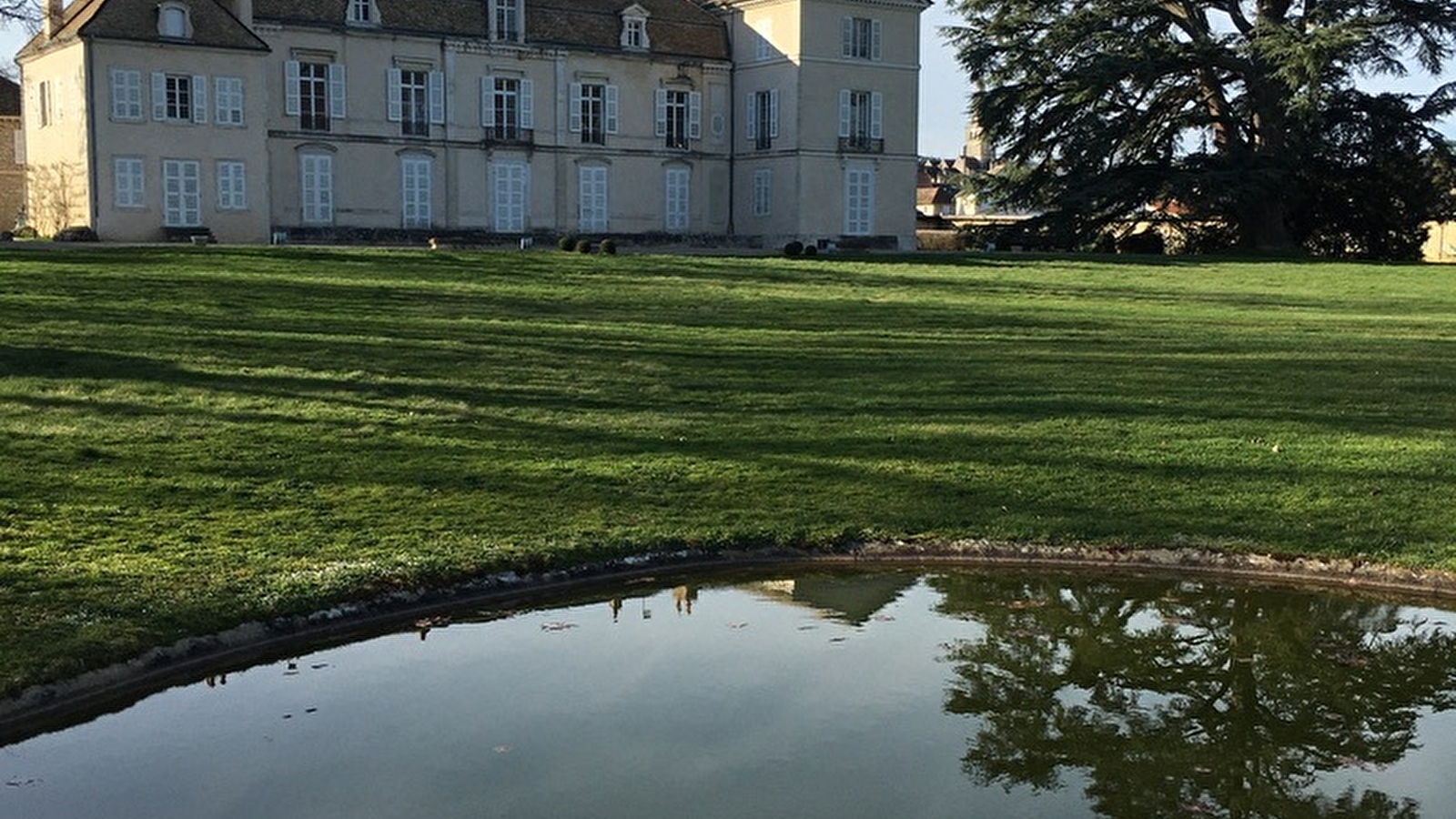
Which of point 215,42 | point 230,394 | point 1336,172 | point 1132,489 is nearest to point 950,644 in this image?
point 1132,489

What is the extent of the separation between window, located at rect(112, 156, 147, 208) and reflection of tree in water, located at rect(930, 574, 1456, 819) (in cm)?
2809

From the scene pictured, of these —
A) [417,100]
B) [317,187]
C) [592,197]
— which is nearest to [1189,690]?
[317,187]

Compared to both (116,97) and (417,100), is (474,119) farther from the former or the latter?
(116,97)

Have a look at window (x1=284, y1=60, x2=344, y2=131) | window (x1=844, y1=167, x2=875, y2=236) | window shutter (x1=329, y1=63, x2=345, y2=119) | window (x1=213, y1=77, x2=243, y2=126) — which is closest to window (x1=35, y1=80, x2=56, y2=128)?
window (x1=213, y1=77, x2=243, y2=126)

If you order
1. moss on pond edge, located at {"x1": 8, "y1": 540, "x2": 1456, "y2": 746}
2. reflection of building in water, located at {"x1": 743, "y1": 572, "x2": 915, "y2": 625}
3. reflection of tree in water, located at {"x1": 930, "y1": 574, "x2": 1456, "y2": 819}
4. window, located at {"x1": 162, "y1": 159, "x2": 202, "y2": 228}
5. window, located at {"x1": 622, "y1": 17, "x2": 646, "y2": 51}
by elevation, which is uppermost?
window, located at {"x1": 622, "y1": 17, "x2": 646, "y2": 51}

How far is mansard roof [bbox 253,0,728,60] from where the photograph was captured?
35562mm

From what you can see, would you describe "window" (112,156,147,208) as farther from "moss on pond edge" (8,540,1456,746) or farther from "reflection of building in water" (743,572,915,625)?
"reflection of building in water" (743,572,915,625)

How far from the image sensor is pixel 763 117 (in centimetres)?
4103

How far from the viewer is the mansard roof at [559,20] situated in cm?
3556

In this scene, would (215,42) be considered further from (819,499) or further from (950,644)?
(950,644)

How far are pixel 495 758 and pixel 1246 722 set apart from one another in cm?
312

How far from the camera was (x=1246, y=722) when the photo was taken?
6254 millimetres

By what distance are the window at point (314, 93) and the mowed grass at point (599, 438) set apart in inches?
670

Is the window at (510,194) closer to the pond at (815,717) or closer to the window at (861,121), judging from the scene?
the window at (861,121)
